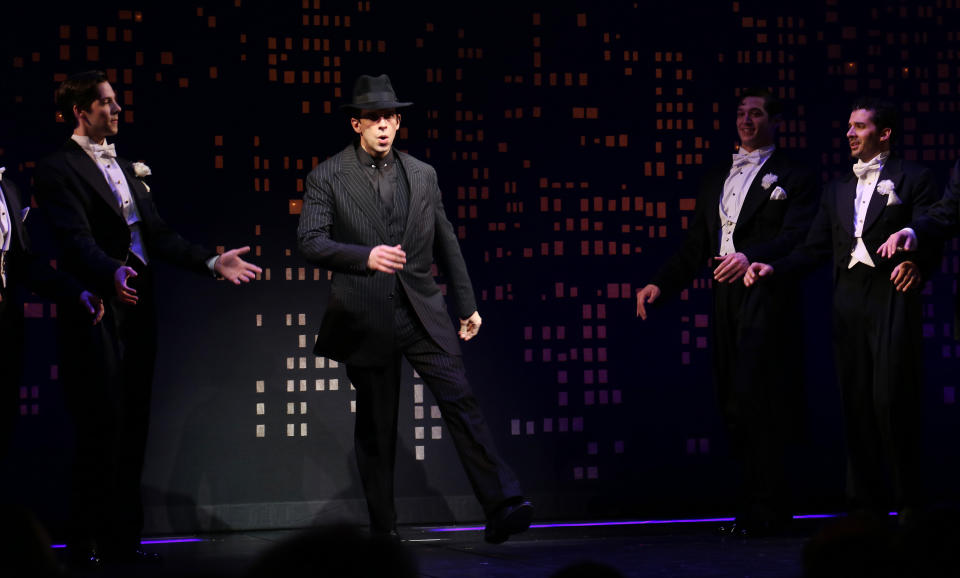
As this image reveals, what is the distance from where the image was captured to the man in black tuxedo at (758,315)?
19.3 ft

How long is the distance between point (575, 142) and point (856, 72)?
151cm

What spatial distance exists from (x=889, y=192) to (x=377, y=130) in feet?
6.88

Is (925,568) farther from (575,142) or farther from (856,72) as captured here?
(856,72)

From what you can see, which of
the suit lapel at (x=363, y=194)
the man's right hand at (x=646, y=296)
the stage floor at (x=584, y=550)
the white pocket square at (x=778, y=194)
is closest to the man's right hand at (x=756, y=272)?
the white pocket square at (x=778, y=194)

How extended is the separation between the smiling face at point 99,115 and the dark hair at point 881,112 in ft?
9.91

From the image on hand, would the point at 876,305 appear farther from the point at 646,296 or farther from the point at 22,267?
the point at 22,267

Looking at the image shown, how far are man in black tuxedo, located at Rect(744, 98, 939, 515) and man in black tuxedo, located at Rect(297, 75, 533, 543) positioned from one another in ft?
4.45

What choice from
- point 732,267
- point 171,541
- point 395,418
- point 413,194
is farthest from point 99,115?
point 732,267

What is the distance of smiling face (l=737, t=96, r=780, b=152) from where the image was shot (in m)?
5.99

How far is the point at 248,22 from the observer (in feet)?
20.9

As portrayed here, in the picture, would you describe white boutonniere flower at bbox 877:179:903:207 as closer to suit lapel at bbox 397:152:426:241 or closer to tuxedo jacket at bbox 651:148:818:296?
tuxedo jacket at bbox 651:148:818:296

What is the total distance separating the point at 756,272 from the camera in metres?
5.76

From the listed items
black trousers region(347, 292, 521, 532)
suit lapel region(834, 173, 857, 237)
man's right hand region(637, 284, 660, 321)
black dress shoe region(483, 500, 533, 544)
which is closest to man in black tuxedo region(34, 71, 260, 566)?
black trousers region(347, 292, 521, 532)

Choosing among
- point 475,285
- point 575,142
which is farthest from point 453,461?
point 575,142
